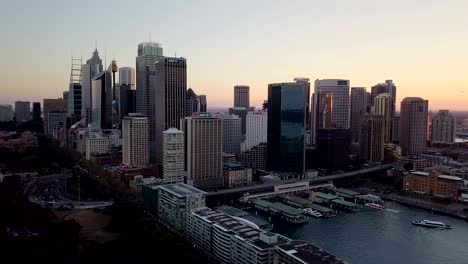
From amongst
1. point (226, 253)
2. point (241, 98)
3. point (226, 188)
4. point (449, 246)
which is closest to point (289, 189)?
point (226, 188)

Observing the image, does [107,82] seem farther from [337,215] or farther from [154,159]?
[337,215]

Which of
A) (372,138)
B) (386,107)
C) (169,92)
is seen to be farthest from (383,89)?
(169,92)

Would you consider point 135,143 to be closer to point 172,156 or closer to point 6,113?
point 172,156

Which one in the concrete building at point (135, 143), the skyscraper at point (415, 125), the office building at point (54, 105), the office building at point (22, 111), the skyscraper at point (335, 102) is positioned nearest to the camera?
the concrete building at point (135, 143)

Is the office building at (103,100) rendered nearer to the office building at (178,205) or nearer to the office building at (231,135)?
the office building at (231,135)

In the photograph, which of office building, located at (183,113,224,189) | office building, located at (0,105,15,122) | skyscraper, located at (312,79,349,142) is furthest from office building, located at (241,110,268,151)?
office building, located at (0,105,15,122)

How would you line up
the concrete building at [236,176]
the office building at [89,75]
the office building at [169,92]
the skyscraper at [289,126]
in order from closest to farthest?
the concrete building at [236,176] < the skyscraper at [289,126] < the office building at [169,92] < the office building at [89,75]

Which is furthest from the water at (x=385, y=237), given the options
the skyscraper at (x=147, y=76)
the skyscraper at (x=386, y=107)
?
the skyscraper at (x=147, y=76)

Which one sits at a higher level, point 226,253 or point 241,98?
point 241,98
